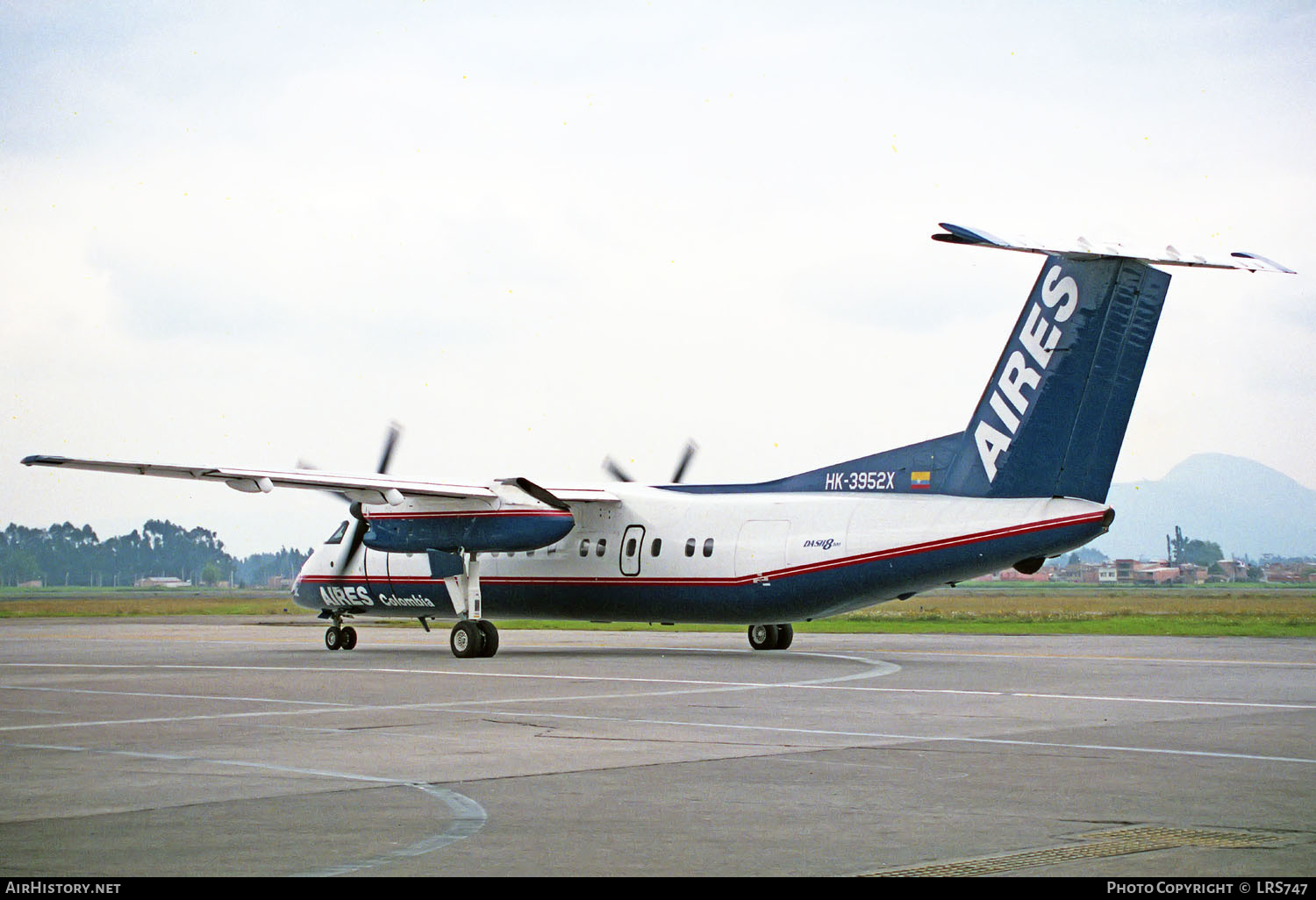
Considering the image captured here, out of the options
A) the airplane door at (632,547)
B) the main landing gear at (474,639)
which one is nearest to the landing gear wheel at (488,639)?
the main landing gear at (474,639)

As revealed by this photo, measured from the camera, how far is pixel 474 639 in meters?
29.8

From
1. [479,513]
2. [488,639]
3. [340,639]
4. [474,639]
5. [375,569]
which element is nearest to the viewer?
[474,639]

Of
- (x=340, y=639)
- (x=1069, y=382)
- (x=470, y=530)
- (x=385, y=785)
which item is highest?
(x=1069, y=382)

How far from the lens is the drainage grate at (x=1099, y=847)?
8.03m

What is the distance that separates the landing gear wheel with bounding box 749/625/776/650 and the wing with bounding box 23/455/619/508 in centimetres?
427

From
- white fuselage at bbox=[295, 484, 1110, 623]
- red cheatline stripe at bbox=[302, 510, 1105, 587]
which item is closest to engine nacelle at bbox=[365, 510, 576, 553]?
white fuselage at bbox=[295, 484, 1110, 623]

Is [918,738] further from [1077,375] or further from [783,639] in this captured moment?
[783,639]

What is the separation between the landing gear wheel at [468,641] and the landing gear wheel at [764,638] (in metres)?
5.90

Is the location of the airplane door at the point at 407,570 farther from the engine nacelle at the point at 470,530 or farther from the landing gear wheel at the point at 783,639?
the landing gear wheel at the point at 783,639

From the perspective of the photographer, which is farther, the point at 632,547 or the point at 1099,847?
the point at 632,547

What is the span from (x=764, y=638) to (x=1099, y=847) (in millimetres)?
22723

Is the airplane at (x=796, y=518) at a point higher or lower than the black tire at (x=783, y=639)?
higher

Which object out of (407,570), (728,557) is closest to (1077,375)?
(728,557)
